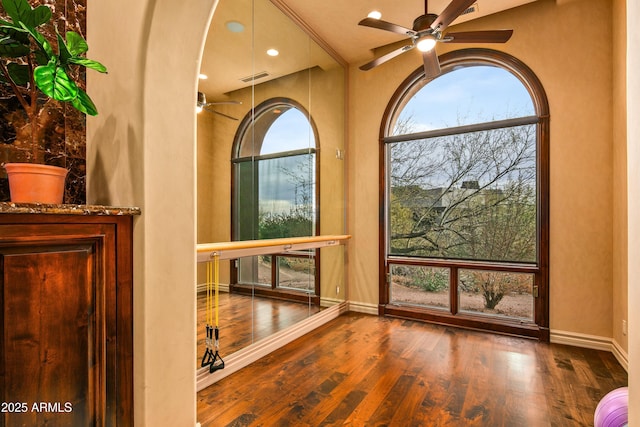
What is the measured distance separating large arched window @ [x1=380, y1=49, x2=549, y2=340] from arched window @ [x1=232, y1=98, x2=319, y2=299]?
1.12m

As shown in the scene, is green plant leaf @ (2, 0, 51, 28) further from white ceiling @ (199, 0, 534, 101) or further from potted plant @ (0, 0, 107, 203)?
white ceiling @ (199, 0, 534, 101)

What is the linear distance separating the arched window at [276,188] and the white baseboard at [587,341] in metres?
2.59

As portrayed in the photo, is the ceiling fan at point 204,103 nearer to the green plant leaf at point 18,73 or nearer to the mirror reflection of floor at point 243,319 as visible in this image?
the green plant leaf at point 18,73

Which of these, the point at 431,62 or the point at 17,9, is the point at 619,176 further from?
the point at 17,9

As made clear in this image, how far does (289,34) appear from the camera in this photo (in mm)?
3266

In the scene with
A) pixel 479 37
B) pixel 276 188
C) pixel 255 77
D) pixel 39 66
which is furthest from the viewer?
pixel 276 188

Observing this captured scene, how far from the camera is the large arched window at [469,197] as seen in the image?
10.8 ft

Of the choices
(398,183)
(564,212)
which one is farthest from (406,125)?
(564,212)

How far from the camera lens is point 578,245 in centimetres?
302

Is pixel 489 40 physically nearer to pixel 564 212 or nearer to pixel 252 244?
pixel 564 212

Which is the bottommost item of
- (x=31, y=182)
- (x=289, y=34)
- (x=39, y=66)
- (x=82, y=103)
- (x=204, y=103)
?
(x=31, y=182)

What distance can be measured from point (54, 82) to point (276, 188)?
209 centimetres

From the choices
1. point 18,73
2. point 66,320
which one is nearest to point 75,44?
point 18,73

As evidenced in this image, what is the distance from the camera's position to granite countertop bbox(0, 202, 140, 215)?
37.8 inches
